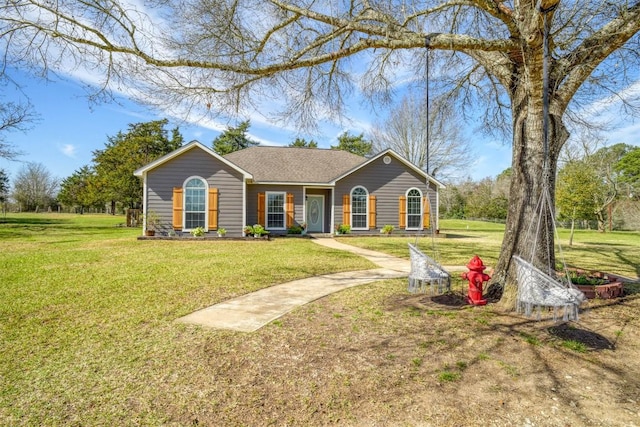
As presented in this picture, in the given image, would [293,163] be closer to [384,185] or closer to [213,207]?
[384,185]

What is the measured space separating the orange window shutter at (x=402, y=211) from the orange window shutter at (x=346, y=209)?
2679 mm

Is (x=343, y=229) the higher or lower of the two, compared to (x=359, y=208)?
lower

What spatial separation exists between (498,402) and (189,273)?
643 cm

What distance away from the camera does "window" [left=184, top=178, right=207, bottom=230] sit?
14.8 meters

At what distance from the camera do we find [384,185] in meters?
17.9

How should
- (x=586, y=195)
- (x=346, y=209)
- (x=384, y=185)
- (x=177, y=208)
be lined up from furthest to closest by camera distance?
(x=384, y=185)
(x=346, y=209)
(x=177, y=208)
(x=586, y=195)

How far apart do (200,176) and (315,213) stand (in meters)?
6.45

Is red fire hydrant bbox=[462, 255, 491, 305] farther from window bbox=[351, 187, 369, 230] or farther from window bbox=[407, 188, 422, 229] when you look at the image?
window bbox=[407, 188, 422, 229]

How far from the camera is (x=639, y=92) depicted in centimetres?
616

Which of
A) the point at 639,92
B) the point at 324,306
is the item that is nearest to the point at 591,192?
the point at 639,92

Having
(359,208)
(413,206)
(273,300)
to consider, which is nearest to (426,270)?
(273,300)

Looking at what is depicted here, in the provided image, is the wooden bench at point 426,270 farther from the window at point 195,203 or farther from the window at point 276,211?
the window at point 276,211

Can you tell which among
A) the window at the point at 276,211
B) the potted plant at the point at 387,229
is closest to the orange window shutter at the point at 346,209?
the potted plant at the point at 387,229

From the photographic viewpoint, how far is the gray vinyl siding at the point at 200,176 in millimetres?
14484
